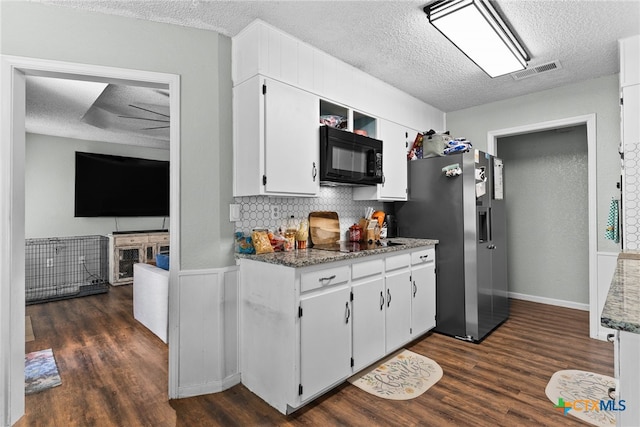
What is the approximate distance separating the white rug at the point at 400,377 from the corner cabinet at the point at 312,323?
0.32 ft

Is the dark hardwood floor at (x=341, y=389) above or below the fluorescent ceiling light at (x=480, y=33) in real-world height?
below

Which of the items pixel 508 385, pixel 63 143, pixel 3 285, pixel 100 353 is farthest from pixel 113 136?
pixel 508 385

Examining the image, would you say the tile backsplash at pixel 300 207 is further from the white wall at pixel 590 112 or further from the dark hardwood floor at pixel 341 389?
the white wall at pixel 590 112

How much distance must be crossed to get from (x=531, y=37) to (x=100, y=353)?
444 cm

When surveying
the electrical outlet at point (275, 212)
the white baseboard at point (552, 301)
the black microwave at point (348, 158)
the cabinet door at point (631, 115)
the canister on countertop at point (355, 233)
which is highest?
the cabinet door at point (631, 115)

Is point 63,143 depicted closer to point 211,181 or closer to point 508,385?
point 211,181

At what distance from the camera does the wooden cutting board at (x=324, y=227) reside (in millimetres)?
2863

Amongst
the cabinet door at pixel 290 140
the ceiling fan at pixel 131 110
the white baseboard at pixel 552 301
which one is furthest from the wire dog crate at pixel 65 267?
the white baseboard at pixel 552 301

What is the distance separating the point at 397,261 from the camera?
8.95ft

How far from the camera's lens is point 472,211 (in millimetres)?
2986

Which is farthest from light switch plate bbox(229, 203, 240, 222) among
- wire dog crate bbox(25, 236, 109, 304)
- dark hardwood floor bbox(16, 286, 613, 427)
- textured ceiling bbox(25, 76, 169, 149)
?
wire dog crate bbox(25, 236, 109, 304)

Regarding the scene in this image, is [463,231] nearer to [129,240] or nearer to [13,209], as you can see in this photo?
[13,209]

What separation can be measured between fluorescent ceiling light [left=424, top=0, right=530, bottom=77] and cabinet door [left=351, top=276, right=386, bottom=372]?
1.87 metres

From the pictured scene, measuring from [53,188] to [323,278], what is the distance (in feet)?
17.6
